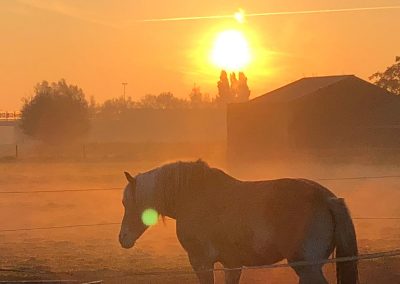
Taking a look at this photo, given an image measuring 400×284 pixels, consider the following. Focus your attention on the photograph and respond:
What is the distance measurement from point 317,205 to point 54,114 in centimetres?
5609

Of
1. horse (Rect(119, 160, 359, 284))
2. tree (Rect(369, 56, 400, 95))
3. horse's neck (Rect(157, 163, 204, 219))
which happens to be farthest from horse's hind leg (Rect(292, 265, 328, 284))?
tree (Rect(369, 56, 400, 95))

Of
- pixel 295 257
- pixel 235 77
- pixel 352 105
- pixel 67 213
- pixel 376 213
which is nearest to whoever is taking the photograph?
pixel 295 257

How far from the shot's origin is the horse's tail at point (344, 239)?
603 cm

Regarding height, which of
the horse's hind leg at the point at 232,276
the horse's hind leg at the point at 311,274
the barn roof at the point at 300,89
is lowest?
the horse's hind leg at the point at 232,276

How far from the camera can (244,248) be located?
637 cm

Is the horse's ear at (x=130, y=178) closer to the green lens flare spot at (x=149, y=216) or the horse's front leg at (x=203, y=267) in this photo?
the green lens flare spot at (x=149, y=216)

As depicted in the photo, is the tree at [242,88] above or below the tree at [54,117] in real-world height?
above

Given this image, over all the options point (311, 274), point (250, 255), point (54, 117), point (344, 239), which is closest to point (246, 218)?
point (250, 255)

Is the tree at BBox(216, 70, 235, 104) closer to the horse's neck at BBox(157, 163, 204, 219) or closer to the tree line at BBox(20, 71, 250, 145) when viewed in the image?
the tree line at BBox(20, 71, 250, 145)

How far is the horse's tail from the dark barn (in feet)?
86.4

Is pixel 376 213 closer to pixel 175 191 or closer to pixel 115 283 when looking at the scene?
pixel 115 283

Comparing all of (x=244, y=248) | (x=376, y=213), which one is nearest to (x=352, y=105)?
(x=376, y=213)

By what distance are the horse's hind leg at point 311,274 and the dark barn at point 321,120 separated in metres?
26.5

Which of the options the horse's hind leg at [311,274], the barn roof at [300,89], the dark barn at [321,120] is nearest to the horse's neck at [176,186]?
the horse's hind leg at [311,274]
